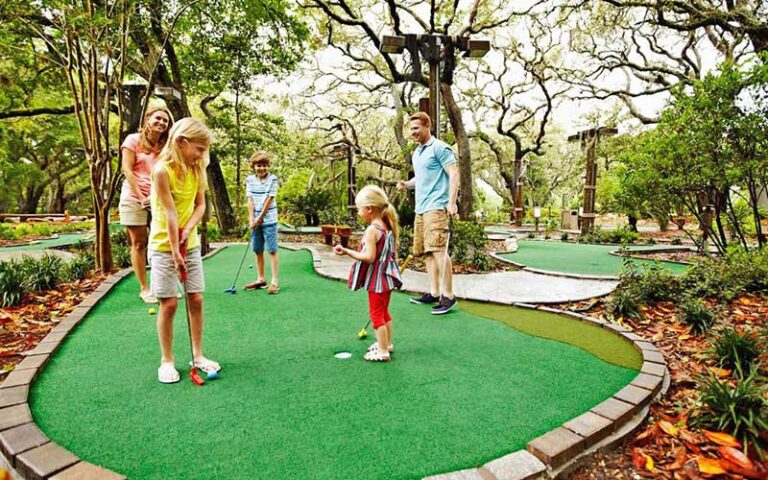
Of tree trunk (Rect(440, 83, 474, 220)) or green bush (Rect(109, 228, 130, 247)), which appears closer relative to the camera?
green bush (Rect(109, 228, 130, 247))

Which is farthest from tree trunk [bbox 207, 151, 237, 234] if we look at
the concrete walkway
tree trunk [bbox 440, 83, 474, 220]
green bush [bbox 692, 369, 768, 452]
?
green bush [bbox 692, 369, 768, 452]

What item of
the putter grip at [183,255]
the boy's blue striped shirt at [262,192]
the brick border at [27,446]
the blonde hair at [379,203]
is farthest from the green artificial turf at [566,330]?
the brick border at [27,446]

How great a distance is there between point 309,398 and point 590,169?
11893 millimetres

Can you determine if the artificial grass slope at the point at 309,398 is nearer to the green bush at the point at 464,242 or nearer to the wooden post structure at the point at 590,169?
the green bush at the point at 464,242

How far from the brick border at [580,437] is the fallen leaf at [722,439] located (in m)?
0.24

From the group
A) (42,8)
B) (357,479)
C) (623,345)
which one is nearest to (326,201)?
(42,8)

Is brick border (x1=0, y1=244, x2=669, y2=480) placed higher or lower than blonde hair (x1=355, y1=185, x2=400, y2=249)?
lower

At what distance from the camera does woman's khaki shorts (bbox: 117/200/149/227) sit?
3.51m

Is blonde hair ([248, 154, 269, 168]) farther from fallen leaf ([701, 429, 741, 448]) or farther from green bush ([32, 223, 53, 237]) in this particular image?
green bush ([32, 223, 53, 237])

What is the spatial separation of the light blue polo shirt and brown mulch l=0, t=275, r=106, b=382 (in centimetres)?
295

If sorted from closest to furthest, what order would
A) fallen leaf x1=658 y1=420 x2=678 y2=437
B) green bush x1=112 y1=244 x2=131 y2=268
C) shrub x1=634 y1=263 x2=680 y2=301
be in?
fallen leaf x1=658 y1=420 x2=678 y2=437
shrub x1=634 y1=263 x2=680 y2=301
green bush x1=112 y1=244 x2=131 y2=268

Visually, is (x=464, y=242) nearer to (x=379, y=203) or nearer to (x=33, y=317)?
(x=379, y=203)

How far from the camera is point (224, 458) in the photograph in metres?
1.54

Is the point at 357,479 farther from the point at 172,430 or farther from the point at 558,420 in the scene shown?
the point at 558,420
